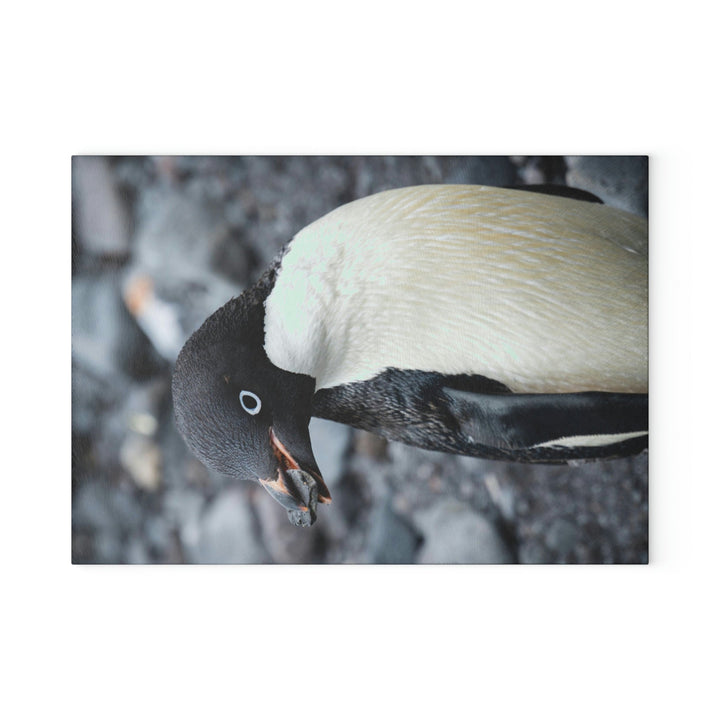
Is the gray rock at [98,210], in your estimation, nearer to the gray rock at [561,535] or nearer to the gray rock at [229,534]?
the gray rock at [229,534]

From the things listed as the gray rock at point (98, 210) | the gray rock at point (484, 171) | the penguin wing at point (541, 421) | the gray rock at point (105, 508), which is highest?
the gray rock at point (484, 171)

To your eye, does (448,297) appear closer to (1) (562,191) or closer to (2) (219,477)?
(1) (562,191)

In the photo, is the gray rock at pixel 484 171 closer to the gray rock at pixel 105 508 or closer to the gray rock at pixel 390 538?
the gray rock at pixel 390 538

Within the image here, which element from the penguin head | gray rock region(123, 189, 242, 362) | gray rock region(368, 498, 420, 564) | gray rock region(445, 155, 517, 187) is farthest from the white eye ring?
gray rock region(445, 155, 517, 187)

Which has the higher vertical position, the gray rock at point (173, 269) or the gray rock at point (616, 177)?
the gray rock at point (616, 177)

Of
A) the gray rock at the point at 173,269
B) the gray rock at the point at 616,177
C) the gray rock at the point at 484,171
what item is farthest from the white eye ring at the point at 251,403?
the gray rock at the point at 616,177

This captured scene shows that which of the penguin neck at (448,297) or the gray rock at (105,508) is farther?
the gray rock at (105,508)
